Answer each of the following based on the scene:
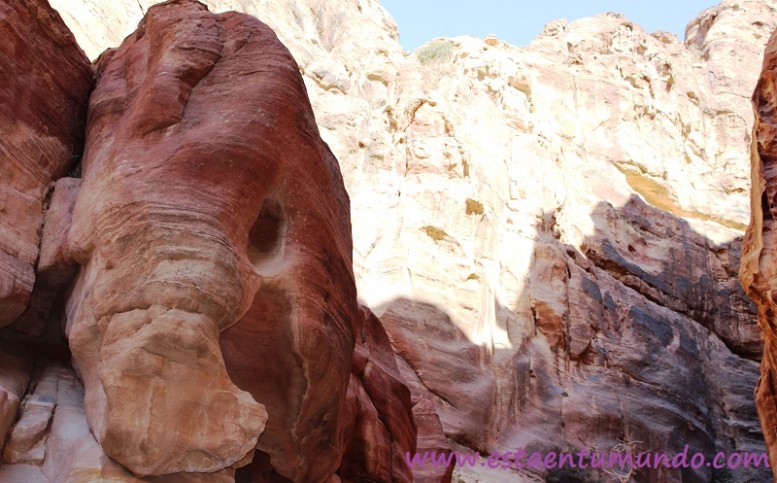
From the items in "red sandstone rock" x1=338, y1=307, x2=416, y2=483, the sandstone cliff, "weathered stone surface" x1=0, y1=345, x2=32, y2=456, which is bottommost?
the sandstone cliff

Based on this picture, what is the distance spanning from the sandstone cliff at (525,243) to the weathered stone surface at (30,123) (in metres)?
0.86

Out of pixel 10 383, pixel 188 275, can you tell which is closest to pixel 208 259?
pixel 188 275

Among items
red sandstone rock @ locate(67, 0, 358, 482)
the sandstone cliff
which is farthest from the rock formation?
the sandstone cliff

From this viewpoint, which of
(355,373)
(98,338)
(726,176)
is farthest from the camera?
(726,176)

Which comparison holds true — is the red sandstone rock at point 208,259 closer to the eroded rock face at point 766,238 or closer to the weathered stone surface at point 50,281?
→ the weathered stone surface at point 50,281

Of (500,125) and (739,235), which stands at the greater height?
(500,125)

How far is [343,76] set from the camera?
2652cm

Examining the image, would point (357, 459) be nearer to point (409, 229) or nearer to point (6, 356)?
point (6, 356)

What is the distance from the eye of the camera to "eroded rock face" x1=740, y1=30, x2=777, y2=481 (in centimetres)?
1073

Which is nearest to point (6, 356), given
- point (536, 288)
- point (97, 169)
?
point (97, 169)

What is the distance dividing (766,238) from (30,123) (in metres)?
10.6

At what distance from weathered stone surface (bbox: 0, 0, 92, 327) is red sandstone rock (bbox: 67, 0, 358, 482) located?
0.36 meters

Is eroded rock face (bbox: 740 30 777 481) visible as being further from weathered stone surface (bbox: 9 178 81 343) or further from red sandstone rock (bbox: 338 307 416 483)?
weathered stone surface (bbox: 9 178 81 343)

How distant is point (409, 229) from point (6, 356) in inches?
507
